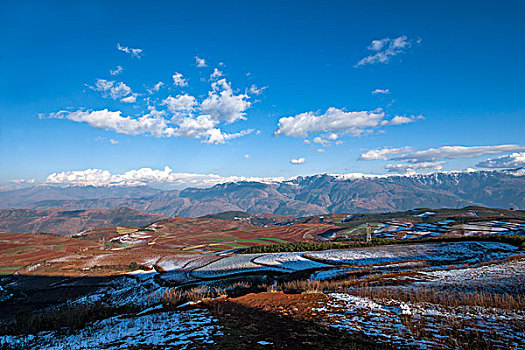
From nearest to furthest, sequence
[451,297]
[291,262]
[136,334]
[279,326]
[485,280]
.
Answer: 1. [136,334]
2. [279,326]
3. [451,297]
4. [485,280]
5. [291,262]

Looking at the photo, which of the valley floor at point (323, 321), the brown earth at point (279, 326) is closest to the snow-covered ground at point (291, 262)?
the valley floor at point (323, 321)

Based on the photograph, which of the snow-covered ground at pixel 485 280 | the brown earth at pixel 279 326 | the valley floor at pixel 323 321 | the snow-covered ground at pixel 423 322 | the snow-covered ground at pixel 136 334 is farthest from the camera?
the snow-covered ground at pixel 485 280

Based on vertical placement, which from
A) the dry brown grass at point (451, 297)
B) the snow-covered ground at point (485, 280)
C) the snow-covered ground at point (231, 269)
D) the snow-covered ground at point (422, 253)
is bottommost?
the snow-covered ground at point (231, 269)

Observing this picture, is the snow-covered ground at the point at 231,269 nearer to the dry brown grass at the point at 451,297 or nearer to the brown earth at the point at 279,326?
the dry brown grass at the point at 451,297

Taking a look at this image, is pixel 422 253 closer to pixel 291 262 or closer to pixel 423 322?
pixel 291 262

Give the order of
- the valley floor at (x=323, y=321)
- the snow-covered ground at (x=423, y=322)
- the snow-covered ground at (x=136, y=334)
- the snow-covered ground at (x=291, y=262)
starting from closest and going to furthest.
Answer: the snow-covered ground at (x=423, y=322) < the valley floor at (x=323, y=321) < the snow-covered ground at (x=136, y=334) < the snow-covered ground at (x=291, y=262)

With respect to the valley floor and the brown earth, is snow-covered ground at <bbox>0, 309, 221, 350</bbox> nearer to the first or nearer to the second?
the valley floor

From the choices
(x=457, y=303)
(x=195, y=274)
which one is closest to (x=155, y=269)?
(x=195, y=274)

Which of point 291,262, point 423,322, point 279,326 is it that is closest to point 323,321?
point 279,326

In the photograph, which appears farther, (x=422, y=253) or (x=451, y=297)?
(x=422, y=253)
